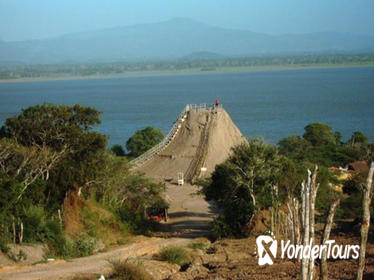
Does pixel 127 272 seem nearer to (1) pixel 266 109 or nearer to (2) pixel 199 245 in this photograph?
(2) pixel 199 245

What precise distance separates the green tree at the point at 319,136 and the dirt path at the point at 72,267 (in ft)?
134

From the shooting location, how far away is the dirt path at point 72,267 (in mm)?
16172

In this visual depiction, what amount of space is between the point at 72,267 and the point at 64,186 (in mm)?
7149

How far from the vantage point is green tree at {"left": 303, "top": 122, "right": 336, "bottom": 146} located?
60.2 metres

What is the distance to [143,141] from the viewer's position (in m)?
54.1

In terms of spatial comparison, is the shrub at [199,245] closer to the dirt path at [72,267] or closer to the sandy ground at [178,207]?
the sandy ground at [178,207]

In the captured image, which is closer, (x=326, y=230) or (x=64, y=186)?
(x=326, y=230)

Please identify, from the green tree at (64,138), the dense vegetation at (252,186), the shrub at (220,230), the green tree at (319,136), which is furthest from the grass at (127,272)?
the green tree at (319,136)

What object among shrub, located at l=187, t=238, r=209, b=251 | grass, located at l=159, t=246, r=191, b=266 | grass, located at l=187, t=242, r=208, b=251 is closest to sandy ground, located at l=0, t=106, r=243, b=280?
shrub, located at l=187, t=238, r=209, b=251

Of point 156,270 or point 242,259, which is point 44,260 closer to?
point 156,270

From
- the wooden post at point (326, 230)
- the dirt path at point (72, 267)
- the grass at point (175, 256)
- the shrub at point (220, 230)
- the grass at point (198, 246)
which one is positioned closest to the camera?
the wooden post at point (326, 230)

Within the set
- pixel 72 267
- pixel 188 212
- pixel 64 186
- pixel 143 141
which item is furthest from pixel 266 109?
pixel 72 267

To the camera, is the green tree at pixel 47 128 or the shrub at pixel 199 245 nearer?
the shrub at pixel 199 245

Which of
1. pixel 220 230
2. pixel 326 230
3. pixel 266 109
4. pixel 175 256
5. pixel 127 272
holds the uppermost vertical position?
pixel 326 230
